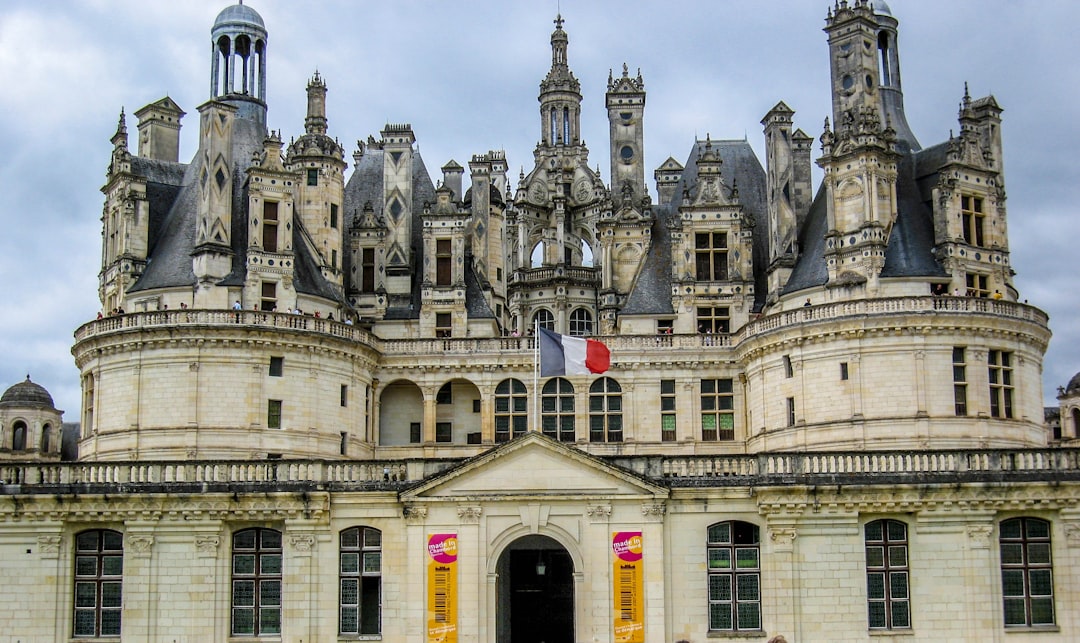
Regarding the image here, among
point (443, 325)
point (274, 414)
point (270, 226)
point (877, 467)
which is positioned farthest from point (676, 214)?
point (877, 467)

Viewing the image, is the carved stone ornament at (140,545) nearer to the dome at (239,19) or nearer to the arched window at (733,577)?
the arched window at (733,577)

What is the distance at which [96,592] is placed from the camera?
3988 cm

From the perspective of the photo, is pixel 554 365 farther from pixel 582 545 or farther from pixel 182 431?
pixel 182 431

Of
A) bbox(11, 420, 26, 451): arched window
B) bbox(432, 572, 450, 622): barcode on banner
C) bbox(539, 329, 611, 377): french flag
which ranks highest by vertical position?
bbox(11, 420, 26, 451): arched window

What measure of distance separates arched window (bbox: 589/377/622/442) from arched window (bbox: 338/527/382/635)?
18476 millimetres

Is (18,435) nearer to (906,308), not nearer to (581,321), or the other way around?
(581,321)

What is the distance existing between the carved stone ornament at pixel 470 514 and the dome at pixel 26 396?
52.6 metres

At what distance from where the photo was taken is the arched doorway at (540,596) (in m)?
46.0

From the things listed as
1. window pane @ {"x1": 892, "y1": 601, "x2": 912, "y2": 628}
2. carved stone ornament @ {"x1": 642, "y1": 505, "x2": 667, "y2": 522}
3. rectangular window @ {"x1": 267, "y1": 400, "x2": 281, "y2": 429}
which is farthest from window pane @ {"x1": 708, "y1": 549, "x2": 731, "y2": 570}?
rectangular window @ {"x1": 267, "y1": 400, "x2": 281, "y2": 429}

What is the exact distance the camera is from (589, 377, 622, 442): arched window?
5675 cm

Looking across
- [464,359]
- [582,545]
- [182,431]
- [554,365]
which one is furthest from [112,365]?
[582,545]

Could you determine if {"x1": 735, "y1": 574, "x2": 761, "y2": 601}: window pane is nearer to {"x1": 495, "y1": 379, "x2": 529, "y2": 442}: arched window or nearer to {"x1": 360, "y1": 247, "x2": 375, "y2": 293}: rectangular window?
{"x1": 495, "y1": 379, "x2": 529, "y2": 442}: arched window

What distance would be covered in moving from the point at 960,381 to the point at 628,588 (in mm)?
18317

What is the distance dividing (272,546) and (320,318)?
1484 centimetres
